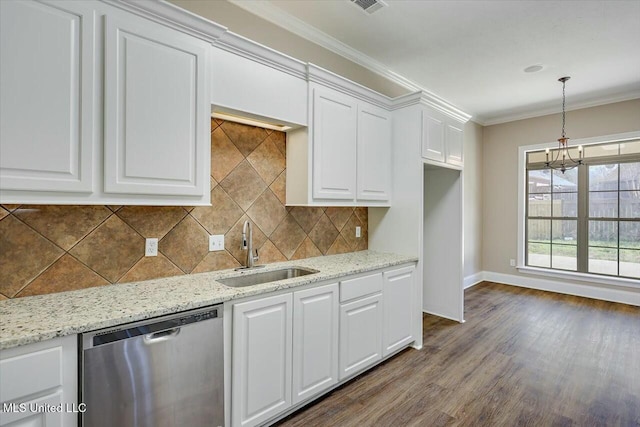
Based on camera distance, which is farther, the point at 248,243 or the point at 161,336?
the point at 248,243

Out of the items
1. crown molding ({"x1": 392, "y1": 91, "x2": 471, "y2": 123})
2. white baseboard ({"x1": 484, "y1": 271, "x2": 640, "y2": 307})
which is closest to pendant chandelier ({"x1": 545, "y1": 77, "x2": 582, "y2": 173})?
white baseboard ({"x1": 484, "y1": 271, "x2": 640, "y2": 307})

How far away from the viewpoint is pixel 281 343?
1978 millimetres

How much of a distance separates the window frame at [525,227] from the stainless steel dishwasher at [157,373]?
5.47 meters

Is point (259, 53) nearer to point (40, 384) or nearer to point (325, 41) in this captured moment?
point (325, 41)

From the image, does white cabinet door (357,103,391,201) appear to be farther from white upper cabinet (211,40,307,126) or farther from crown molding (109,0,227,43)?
crown molding (109,0,227,43)

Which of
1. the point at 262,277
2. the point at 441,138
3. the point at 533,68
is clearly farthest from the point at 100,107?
the point at 533,68

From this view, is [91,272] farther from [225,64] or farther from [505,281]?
[505,281]

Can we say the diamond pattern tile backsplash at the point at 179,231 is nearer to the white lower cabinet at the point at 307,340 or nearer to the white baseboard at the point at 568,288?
the white lower cabinet at the point at 307,340

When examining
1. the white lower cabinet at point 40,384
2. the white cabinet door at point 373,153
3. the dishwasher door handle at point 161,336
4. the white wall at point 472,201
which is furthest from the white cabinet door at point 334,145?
the white wall at point 472,201

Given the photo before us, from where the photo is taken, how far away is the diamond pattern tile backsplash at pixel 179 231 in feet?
5.33

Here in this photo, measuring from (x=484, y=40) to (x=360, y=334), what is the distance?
117 inches

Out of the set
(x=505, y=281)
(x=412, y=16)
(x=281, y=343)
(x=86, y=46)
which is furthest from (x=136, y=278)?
(x=505, y=281)

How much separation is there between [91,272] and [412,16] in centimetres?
300

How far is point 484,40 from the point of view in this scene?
10.1 ft
